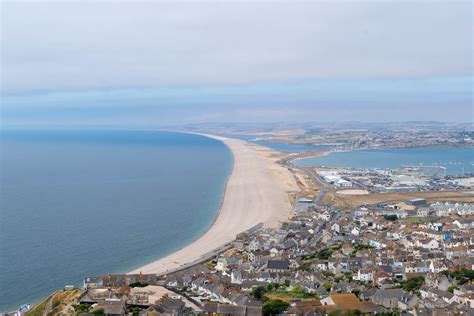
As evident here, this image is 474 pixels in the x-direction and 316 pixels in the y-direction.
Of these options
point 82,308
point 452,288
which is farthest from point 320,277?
point 82,308

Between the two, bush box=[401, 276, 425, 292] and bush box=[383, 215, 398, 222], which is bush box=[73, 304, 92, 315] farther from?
bush box=[383, 215, 398, 222]

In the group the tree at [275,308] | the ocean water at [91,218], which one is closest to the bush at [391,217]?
the ocean water at [91,218]

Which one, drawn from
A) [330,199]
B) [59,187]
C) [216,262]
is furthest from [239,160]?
[216,262]

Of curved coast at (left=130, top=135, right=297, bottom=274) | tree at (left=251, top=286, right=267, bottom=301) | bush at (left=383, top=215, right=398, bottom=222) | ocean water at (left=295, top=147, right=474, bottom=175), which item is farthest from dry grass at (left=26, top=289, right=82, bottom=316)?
ocean water at (left=295, top=147, right=474, bottom=175)

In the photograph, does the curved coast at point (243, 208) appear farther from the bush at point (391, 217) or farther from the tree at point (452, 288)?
the tree at point (452, 288)

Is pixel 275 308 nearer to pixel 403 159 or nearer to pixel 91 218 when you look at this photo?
pixel 91 218

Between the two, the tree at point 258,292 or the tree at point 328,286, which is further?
the tree at point 328,286
